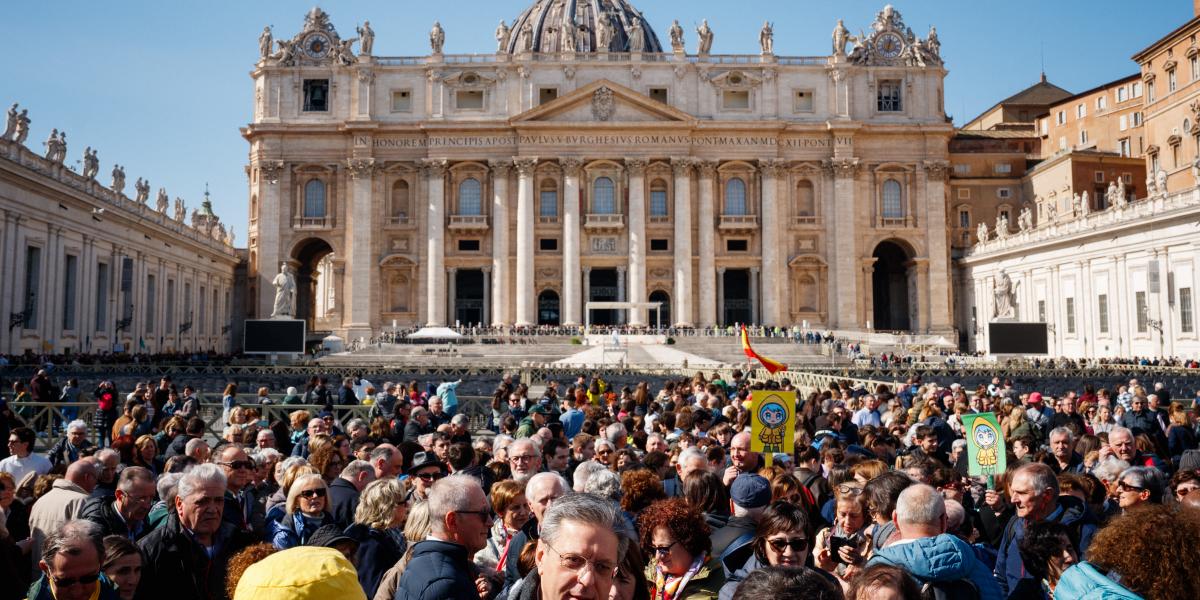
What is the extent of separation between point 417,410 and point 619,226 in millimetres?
48976

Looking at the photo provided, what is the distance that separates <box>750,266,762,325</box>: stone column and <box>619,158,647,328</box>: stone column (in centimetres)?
745

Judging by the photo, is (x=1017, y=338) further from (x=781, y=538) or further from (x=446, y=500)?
(x=446, y=500)

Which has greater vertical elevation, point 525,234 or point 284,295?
point 525,234

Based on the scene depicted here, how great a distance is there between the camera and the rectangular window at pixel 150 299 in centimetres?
4844

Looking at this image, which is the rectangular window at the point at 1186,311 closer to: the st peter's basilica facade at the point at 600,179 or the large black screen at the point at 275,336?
the st peter's basilica facade at the point at 600,179

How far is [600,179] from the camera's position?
61.9 m

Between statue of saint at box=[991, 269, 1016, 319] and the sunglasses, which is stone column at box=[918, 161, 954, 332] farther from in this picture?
the sunglasses

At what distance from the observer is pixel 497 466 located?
25.6ft

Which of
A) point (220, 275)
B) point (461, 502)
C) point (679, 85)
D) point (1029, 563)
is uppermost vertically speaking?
point (679, 85)

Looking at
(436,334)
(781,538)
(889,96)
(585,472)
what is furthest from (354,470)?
(889,96)

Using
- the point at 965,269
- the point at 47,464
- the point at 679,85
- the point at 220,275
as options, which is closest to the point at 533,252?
the point at 679,85

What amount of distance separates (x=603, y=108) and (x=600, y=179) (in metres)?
4.73

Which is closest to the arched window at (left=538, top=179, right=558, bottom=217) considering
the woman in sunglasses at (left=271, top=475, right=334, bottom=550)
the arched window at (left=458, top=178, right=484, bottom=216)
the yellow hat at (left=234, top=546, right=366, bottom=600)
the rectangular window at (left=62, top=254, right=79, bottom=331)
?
the arched window at (left=458, top=178, right=484, bottom=216)

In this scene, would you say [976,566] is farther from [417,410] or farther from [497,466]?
[417,410]
